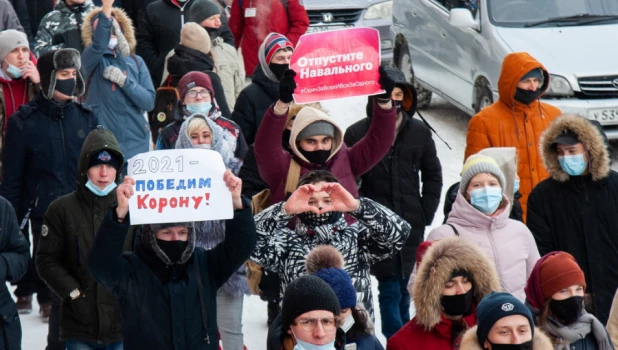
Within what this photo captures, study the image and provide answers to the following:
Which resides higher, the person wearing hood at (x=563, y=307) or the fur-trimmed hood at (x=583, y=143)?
the fur-trimmed hood at (x=583, y=143)

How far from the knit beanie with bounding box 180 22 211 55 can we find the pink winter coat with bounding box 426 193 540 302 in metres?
3.84

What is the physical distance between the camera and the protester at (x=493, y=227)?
25.3ft

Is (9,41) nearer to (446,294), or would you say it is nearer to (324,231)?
(324,231)

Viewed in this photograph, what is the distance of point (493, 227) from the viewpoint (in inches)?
308

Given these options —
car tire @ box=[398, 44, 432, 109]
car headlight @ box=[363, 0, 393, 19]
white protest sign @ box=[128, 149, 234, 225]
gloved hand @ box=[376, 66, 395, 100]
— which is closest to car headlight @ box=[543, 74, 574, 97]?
car tire @ box=[398, 44, 432, 109]

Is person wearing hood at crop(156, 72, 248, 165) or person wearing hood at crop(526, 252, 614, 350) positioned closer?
person wearing hood at crop(526, 252, 614, 350)

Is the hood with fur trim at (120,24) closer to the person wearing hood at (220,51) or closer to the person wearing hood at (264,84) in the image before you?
the person wearing hood at (220,51)

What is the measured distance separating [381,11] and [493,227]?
9910 mm

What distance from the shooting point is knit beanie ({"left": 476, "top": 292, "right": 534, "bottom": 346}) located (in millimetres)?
6344

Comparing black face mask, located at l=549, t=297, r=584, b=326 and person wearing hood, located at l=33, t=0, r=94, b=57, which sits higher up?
person wearing hood, located at l=33, t=0, r=94, b=57

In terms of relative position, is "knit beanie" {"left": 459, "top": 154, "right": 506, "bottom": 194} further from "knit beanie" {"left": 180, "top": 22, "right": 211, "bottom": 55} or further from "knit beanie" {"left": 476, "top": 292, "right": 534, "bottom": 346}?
"knit beanie" {"left": 180, "top": 22, "right": 211, "bottom": 55}

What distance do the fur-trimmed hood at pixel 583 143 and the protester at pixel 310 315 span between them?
2.67 m

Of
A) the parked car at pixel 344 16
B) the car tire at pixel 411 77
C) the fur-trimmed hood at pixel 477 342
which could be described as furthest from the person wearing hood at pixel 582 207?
the parked car at pixel 344 16

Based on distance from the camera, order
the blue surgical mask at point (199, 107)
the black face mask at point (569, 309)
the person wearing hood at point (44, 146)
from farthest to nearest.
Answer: the blue surgical mask at point (199, 107)
the person wearing hood at point (44, 146)
the black face mask at point (569, 309)
